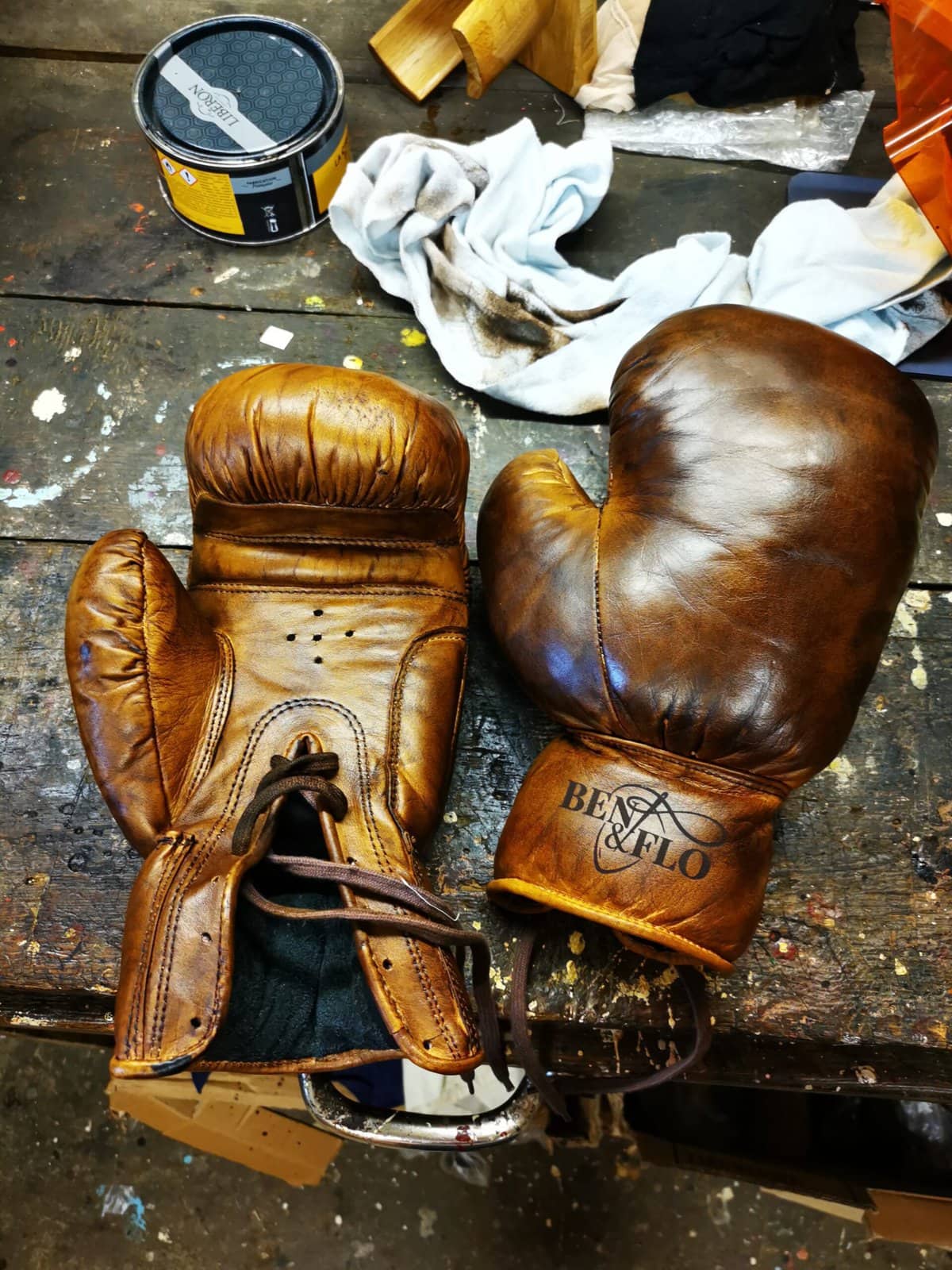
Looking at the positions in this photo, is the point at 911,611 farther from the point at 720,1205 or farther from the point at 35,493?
the point at 35,493

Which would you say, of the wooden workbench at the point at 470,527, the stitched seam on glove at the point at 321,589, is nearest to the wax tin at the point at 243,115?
the wooden workbench at the point at 470,527

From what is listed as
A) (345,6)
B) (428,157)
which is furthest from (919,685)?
(345,6)

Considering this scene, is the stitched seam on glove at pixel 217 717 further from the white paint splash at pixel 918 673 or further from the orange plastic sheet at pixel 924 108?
the orange plastic sheet at pixel 924 108

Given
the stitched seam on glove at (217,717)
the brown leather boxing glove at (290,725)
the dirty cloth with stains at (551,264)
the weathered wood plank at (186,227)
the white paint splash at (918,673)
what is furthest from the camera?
the weathered wood plank at (186,227)

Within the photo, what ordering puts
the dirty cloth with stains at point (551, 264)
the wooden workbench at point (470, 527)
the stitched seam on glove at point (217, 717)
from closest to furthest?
the stitched seam on glove at point (217, 717), the wooden workbench at point (470, 527), the dirty cloth with stains at point (551, 264)

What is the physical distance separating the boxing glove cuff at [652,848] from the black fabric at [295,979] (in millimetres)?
176

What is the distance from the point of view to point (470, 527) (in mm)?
1143

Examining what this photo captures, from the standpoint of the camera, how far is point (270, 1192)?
4.79 ft

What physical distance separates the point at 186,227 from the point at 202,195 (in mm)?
124

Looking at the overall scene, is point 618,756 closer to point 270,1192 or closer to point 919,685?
point 919,685

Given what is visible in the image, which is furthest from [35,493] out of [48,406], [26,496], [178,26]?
[178,26]

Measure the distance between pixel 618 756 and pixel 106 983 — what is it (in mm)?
614

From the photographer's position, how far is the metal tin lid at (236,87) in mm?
1158

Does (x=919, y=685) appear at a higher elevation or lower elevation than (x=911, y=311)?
lower
